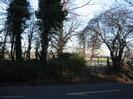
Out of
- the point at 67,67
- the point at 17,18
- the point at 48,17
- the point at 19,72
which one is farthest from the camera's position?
the point at 48,17

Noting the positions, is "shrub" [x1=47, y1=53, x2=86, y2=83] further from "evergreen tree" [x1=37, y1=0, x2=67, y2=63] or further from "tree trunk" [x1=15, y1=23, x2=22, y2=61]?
"tree trunk" [x1=15, y1=23, x2=22, y2=61]

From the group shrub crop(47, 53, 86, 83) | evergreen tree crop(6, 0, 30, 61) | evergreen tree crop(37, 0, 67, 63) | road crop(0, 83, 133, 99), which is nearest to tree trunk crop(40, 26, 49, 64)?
evergreen tree crop(37, 0, 67, 63)

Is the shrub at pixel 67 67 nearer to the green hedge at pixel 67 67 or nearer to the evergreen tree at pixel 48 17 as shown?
the green hedge at pixel 67 67

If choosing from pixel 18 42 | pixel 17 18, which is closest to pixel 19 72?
pixel 18 42

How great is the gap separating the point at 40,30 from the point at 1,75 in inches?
372

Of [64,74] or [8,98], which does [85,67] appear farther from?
[8,98]

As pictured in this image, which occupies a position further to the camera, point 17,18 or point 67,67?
point 17,18

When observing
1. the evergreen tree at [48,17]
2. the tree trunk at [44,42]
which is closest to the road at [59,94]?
the tree trunk at [44,42]

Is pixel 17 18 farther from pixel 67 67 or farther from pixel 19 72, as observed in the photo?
pixel 19 72

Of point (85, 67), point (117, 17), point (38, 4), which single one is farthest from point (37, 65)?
point (117, 17)

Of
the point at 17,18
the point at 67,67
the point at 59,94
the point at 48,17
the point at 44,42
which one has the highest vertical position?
the point at 48,17

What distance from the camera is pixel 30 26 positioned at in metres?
35.5

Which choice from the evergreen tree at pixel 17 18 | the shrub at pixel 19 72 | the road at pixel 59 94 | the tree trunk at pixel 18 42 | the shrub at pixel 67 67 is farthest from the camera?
the tree trunk at pixel 18 42

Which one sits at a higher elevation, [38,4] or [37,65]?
[38,4]
